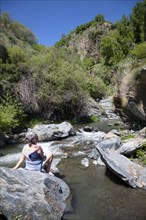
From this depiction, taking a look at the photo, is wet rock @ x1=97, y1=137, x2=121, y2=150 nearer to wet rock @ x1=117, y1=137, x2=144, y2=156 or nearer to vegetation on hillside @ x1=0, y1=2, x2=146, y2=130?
wet rock @ x1=117, y1=137, x2=144, y2=156

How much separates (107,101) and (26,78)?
48.5 feet

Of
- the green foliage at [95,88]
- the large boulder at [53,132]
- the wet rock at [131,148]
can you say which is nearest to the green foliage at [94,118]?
the green foliage at [95,88]

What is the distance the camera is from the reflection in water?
6.20 m

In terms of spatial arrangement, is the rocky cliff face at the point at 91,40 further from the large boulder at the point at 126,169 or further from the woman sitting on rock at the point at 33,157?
the woman sitting on rock at the point at 33,157

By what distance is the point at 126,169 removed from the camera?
8359 mm

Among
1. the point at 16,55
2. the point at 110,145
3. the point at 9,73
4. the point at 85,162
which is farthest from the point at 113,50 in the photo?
the point at 85,162

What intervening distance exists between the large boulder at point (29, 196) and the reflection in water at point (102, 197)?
58 centimetres

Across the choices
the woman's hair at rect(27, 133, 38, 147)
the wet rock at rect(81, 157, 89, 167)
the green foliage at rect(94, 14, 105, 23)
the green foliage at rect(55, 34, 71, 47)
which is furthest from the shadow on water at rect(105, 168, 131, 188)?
the green foliage at rect(55, 34, 71, 47)

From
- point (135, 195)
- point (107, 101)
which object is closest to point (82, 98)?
point (107, 101)

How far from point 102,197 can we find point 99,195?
17 cm

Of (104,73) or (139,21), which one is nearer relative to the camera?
(104,73)

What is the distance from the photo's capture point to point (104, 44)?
195 ft

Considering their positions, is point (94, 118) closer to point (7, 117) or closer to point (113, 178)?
point (7, 117)

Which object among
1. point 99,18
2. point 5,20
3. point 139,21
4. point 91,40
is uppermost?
point 99,18
